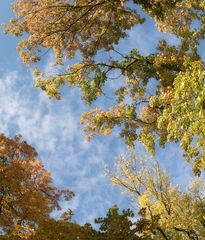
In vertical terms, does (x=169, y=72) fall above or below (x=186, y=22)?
below

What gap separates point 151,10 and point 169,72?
87.8 inches

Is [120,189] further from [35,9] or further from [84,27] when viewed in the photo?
[35,9]

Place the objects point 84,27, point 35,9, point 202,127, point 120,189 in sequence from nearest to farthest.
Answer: point 202,127 → point 35,9 → point 84,27 → point 120,189

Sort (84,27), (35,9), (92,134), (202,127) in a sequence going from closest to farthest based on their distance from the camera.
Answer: (202,127) < (35,9) < (84,27) < (92,134)

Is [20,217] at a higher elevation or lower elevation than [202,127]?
higher

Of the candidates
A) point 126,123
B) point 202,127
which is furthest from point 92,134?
point 202,127

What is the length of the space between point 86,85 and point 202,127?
657 cm

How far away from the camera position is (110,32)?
549 inches

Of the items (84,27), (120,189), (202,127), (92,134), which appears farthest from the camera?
(120,189)

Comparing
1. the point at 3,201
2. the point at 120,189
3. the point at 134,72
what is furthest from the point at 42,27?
the point at 120,189

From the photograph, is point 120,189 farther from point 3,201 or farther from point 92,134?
point 3,201

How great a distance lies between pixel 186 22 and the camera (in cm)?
1402

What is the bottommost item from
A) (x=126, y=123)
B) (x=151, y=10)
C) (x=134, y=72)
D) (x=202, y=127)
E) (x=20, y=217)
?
(x=202, y=127)

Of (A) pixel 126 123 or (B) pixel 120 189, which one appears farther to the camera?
(B) pixel 120 189
